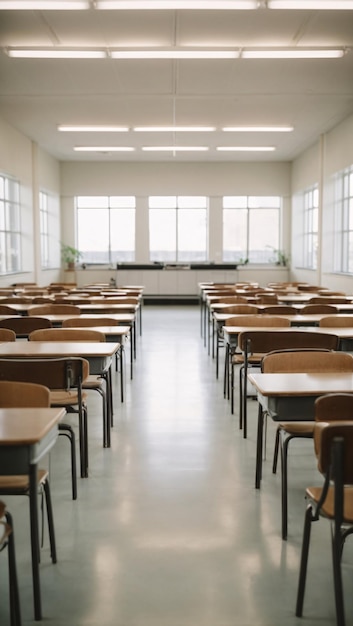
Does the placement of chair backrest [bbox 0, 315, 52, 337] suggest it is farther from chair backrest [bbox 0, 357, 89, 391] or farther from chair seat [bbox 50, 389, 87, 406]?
chair backrest [bbox 0, 357, 89, 391]

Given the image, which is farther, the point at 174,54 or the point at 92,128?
the point at 92,128

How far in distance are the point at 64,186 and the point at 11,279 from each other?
5.56 m

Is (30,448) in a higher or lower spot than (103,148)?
lower

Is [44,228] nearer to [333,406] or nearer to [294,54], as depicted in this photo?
[294,54]

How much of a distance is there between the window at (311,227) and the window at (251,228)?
6.09ft

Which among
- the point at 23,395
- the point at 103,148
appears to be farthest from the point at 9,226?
the point at 23,395

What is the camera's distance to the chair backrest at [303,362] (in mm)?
3195

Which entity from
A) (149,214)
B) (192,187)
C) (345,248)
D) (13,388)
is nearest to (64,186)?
(149,214)

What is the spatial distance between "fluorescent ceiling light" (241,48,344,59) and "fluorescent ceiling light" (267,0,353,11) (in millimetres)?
1421

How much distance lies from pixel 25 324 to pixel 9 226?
840 cm

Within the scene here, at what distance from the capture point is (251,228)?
17953 millimetres

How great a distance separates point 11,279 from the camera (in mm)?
12789

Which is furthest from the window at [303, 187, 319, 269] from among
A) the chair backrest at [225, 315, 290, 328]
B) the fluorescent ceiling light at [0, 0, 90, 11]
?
the chair backrest at [225, 315, 290, 328]

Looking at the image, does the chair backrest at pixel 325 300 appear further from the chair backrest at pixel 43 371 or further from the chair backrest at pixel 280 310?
the chair backrest at pixel 43 371
